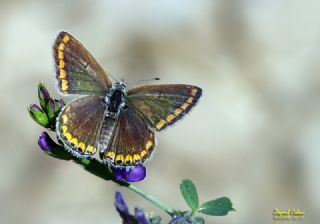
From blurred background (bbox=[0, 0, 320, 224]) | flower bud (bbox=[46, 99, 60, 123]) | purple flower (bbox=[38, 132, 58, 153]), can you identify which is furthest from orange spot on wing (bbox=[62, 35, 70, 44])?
blurred background (bbox=[0, 0, 320, 224])

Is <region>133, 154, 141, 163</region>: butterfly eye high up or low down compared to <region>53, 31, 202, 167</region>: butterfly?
down

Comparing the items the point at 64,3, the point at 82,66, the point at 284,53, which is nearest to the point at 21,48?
the point at 64,3

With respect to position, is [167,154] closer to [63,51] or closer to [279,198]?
[279,198]

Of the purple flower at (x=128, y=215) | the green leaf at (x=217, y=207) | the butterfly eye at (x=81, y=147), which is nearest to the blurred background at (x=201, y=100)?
the green leaf at (x=217, y=207)

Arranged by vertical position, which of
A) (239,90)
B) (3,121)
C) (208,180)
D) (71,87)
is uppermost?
(239,90)

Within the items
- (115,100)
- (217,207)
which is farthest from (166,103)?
(217,207)

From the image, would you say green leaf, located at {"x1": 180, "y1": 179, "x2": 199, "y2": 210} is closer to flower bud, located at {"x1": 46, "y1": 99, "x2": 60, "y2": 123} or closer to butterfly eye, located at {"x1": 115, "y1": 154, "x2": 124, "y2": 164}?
butterfly eye, located at {"x1": 115, "y1": 154, "x2": 124, "y2": 164}

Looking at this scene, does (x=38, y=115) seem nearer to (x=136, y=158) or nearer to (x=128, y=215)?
(x=136, y=158)
